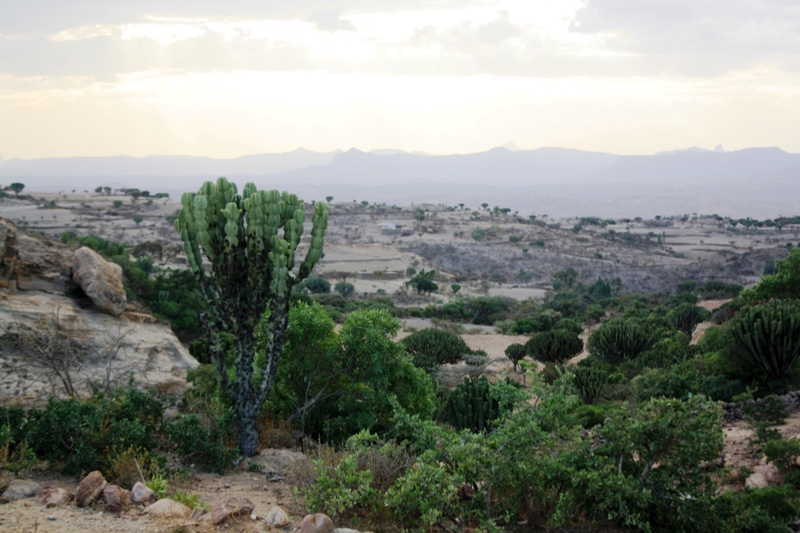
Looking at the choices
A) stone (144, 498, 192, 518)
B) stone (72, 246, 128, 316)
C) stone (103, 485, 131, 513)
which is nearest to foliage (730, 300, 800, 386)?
stone (144, 498, 192, 518)

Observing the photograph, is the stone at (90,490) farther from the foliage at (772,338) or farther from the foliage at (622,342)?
the foliage at (622,342)

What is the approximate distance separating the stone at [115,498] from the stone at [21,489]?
0.67m

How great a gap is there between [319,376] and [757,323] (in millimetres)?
7919

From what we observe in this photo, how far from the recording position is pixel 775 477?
6.90 metres

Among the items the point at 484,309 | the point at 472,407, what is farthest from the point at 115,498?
the point at 484,309

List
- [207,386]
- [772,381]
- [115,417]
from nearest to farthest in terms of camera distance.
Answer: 1. [115,417]
2. [207,386]
3. [772,381]

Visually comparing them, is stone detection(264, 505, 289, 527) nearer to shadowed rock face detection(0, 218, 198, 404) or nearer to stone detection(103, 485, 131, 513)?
stone detection(103, 485, 131, 513)

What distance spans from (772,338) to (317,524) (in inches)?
377

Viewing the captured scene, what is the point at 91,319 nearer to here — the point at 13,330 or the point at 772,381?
the point at 13,330

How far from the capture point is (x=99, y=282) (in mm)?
12617

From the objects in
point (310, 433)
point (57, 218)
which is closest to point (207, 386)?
point (310, 433)

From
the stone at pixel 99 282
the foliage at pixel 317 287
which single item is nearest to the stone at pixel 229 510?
the stone at pixel 99 282

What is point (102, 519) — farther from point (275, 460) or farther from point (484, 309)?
point (484, 309)

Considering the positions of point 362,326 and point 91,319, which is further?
point 91,319
